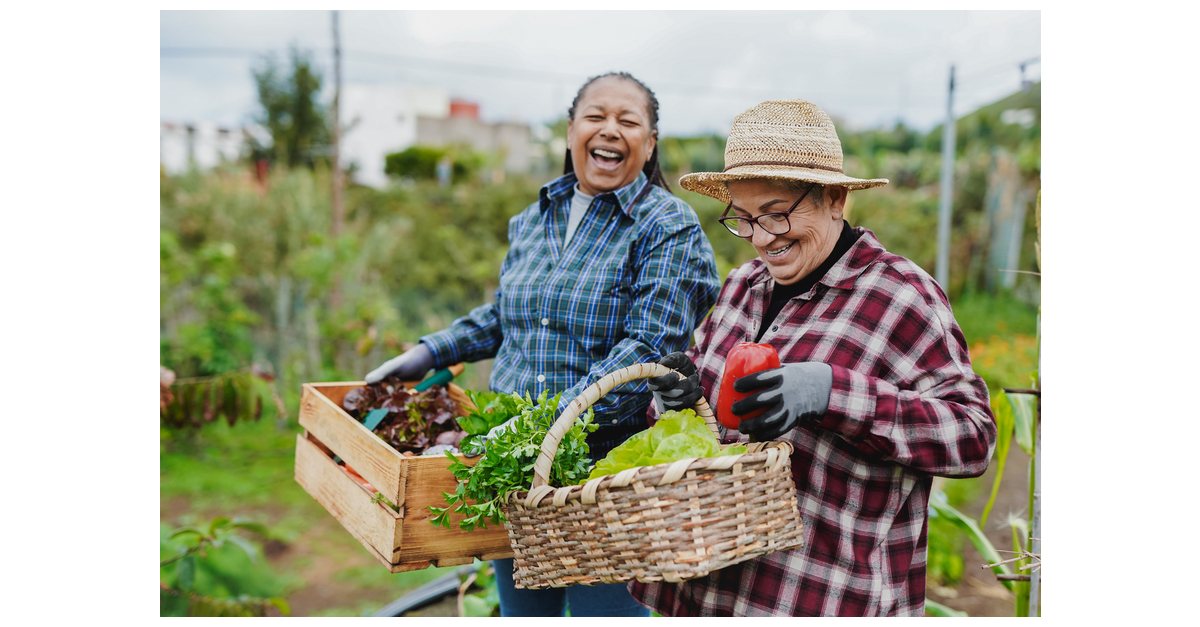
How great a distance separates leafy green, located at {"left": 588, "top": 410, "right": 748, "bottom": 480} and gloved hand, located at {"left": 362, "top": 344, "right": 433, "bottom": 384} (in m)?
1.08

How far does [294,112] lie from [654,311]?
25.0 ft

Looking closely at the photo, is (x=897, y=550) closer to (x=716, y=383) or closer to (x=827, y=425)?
(x=827, y=425)

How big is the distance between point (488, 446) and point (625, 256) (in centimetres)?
65

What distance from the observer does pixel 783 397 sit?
1.33m

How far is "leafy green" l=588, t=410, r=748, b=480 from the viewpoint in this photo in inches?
55.4

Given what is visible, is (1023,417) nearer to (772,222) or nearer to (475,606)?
(772,222)

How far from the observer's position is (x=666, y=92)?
7.96m

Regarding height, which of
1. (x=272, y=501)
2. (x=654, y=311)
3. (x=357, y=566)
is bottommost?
(x=357, y=566)

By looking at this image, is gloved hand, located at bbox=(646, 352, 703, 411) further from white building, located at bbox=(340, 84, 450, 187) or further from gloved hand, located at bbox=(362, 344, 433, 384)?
white building, located at bbox=(340, 84, 450, 187)

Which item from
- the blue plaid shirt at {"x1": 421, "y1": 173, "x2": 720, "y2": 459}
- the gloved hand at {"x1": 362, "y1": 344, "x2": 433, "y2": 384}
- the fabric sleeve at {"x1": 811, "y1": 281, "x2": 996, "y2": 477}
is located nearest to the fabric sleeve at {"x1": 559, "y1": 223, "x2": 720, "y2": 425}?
the blue plaid shirt at {"x1": 421, "y1": 173, "x2": 720, "y2": 459}

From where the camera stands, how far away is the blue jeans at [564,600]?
2.05 metres

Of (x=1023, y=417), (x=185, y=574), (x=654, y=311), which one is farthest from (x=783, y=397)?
(x=185, y=574)

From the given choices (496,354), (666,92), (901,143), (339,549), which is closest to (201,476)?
(339,549)

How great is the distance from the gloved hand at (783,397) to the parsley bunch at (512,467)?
0.36 meters
